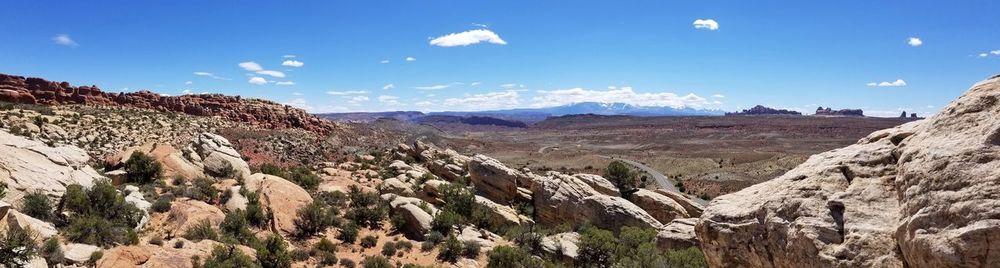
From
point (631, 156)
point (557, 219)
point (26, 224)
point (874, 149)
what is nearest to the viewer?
point (874, 149)

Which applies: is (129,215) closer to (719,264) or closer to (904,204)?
(719,264)

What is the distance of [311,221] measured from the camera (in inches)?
898

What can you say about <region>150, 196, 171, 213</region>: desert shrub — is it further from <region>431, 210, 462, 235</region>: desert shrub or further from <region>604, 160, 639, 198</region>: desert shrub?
<region>604, 160, 639, 198</region>: desert shrub

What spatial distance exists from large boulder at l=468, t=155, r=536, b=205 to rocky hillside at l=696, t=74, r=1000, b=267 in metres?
26.4

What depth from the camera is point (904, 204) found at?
5.58 meters

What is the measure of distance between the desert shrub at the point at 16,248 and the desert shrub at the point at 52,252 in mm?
241

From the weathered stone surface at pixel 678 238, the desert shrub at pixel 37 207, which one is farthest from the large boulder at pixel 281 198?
the weathered stone surface at pixel 678 238

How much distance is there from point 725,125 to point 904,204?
205 meters

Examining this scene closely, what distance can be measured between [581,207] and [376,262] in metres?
15.2

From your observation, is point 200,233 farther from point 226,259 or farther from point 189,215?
point 226,259

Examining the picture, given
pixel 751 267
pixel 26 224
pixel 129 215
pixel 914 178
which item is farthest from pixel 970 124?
pixel 129 215

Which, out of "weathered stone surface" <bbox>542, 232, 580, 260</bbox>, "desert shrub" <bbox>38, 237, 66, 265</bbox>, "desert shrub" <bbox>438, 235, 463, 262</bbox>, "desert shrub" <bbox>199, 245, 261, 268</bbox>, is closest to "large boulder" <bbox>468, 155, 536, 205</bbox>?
"weathered stone surface" <bbox>542, 232, 580, 260</bbox>

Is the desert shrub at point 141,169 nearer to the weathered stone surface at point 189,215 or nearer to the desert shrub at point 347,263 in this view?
the weathered stone surface at point 189,215

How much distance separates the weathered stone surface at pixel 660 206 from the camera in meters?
32.1
